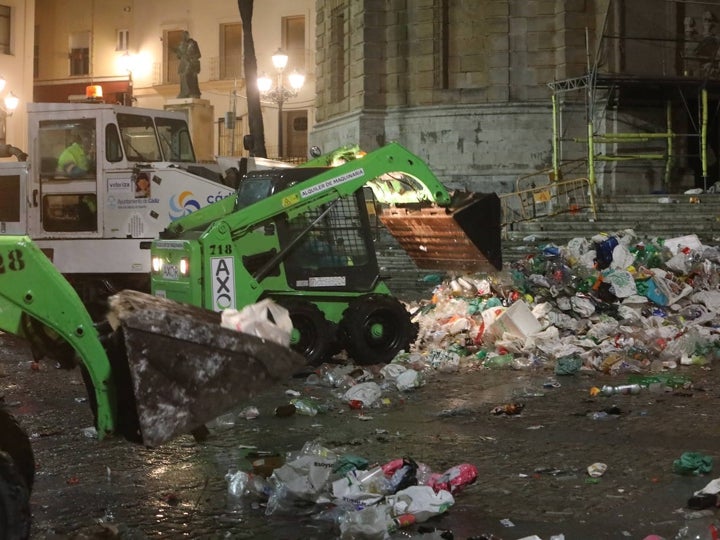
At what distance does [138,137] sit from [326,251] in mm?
5641

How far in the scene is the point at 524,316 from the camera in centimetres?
1150

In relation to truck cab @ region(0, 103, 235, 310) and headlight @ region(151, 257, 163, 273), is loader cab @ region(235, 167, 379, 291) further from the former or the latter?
truck cab @ region(0, 103, 235, 310)

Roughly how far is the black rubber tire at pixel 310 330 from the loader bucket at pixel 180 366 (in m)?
5.25

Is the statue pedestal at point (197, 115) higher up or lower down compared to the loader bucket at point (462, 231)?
higher up

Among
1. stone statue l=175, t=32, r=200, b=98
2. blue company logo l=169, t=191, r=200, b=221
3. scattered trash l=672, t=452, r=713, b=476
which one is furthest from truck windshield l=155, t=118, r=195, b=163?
stone statue l=175, t=32, r=200, b=98

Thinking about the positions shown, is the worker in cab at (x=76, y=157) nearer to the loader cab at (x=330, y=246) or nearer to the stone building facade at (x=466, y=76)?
the loader cab at (x=330, y=246)

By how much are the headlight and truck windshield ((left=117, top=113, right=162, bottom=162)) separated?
4493 mm

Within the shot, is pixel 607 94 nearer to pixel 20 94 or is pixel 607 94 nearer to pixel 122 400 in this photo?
pixel 122 400

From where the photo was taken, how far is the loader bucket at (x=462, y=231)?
34.7 feet

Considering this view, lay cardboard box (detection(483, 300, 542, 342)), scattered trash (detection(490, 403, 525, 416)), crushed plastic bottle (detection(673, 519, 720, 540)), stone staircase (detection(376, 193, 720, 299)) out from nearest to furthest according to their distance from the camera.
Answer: crushed plastic bottle (detection(673, 519, 720, 540))
scattered trash (detection(490, 403, 525, 416))
cardboard box (detection(483, 300, 542, 342))
stone staircase (detection(376, 193, 720, 299))

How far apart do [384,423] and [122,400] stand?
12.3 ft

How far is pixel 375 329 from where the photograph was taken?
1028 centimetres

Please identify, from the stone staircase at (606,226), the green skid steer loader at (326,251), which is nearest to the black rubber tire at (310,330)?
the green skid steer loader at (326,251)

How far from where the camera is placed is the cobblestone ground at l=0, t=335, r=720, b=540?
17.7 feet
